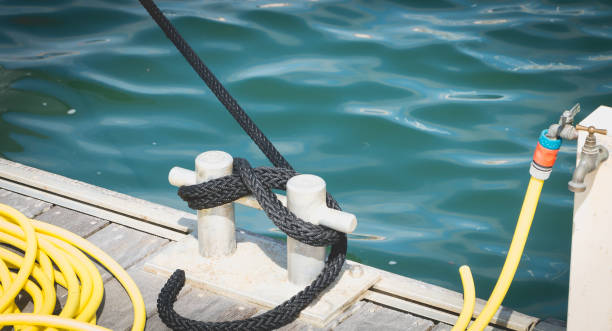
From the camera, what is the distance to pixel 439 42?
5.20 meters

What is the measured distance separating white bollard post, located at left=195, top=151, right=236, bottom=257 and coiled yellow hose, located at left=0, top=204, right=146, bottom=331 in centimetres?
28

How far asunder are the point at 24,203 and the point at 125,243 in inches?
20.6

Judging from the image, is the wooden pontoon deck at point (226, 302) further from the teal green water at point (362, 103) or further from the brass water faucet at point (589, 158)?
the teal green water at point (362, 103)

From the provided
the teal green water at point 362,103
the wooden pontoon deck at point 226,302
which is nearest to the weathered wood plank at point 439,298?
the wooden pontoon deck at point 226,302

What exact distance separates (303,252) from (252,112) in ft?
8.58

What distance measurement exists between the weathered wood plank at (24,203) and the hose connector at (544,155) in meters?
1.87

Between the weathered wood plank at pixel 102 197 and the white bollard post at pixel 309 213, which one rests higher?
the white bollard post at pixel 309 213

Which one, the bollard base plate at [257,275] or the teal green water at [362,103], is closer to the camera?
the bollard base plate at [257,275]

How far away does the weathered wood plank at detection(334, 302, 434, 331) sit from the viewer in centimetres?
192

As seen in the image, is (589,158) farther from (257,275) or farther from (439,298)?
(257,275)

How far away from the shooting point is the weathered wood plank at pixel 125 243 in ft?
7.40

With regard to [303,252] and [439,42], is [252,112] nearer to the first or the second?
[439,42]

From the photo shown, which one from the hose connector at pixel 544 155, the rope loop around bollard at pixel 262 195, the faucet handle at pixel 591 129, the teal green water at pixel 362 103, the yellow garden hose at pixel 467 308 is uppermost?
the faucet handle at pixel 591 129

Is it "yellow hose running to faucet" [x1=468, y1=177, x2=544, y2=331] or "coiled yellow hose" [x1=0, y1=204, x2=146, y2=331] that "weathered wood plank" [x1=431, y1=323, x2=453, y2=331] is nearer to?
"yellow hose running to faucet" [x1=468, y1=177, x2=544, y2=331]
